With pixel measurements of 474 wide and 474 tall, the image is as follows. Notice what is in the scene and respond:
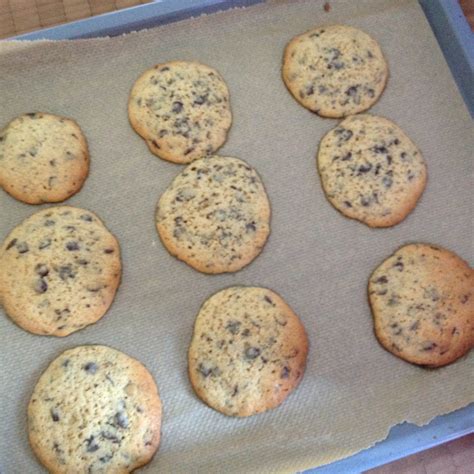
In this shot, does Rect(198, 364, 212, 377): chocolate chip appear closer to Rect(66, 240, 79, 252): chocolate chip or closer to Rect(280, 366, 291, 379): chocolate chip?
Rect(280, 366, 291, 379): chocolate chip

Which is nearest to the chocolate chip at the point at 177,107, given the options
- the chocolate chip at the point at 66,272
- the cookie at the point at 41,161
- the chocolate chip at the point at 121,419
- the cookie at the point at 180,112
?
the cookie at the point at 180,112

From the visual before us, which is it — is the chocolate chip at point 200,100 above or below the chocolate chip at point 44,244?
above

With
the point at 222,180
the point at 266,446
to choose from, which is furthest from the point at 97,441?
the point at 222,180

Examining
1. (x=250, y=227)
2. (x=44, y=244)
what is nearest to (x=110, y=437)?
(x=44, y=244)

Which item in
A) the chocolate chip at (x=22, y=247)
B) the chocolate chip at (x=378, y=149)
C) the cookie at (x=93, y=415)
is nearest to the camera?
the cookie at (x=93, y=415)

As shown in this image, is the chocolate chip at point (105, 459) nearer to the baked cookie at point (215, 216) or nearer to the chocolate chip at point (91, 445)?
the chocolate chip at point (91, 445)

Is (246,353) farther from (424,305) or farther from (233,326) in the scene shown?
(424,305)

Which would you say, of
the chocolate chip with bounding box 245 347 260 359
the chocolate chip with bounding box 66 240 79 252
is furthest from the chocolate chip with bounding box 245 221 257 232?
the chocolate chip with bounding box 66 240 79 252

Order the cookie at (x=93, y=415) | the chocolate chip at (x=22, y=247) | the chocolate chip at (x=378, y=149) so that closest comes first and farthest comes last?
1. the cookie at (x=93, y=415)
2. the chocolate chip at (x=22, y=247)
3. the chocolate chip at (x=378, y=149)
